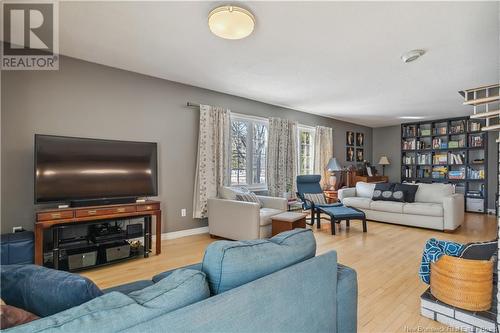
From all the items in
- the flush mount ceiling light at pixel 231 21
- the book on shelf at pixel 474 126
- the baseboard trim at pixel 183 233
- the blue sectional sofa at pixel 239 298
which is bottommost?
the baseboard trim at pixel 183 233

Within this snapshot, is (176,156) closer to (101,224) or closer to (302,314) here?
(101,224)

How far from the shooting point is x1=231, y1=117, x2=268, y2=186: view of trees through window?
495 cm

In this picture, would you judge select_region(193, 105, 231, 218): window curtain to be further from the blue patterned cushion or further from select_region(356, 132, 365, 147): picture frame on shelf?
select_region(356, 132, 365, 147): picture frame on shelf

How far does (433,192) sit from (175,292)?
5384mm

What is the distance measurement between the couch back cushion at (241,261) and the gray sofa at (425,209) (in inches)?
174

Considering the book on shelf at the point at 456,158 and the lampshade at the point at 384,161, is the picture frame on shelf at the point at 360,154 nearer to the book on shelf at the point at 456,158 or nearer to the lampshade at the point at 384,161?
the lampshade at the point at 384,161

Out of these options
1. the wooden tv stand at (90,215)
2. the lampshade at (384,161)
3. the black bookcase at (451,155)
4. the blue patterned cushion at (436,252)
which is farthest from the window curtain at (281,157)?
the black bookcase at (451,155)

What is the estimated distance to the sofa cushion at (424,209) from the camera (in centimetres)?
450

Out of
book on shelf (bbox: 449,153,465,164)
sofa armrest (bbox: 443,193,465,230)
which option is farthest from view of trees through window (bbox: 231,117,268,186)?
book on shelf (bbox: 449,153,465,164)

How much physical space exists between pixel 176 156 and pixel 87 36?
1.91m

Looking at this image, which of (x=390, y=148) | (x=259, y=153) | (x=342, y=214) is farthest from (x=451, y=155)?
(x=259, y=153)

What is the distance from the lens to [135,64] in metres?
3.41

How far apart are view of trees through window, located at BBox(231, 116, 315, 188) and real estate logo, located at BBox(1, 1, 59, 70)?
274 cm

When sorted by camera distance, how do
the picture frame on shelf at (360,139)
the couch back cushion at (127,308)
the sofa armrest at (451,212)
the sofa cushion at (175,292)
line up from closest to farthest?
1. the couch back cushion at (127,308)
2. the sofa cushion at (175,292)
3. the sofa armrest at (451,212)
4. the picture frame on shelf at (360,139)
